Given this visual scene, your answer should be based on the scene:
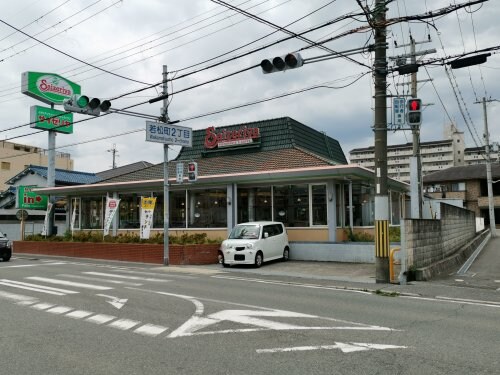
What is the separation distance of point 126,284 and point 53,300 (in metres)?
2.86

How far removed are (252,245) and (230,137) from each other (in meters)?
10.2

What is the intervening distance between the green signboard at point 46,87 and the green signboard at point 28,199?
6.50 meters

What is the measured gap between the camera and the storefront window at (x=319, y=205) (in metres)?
20.6

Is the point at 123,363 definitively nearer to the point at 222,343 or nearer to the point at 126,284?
the point at 222,343

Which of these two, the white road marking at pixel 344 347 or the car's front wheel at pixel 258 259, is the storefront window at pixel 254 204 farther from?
the white road marking at pixel 344 347

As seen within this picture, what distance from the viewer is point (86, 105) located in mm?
16422

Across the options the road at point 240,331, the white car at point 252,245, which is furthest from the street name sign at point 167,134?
the road at point 240,331

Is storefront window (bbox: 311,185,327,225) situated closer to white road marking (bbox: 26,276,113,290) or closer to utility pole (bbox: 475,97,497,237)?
white road marking (bbox: 26,276,113,290)

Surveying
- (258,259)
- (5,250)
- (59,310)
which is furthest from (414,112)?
(5,250)

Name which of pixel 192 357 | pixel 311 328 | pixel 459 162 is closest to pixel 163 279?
pixel 311 328

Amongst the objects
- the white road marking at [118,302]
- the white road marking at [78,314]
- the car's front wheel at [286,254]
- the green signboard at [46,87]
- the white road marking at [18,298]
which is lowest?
the white road marking at [18,298]

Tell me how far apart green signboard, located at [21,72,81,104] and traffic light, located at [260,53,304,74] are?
24133mm

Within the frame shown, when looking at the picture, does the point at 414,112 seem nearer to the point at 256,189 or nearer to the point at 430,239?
the point at 430,239

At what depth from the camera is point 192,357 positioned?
5688 millimetres
